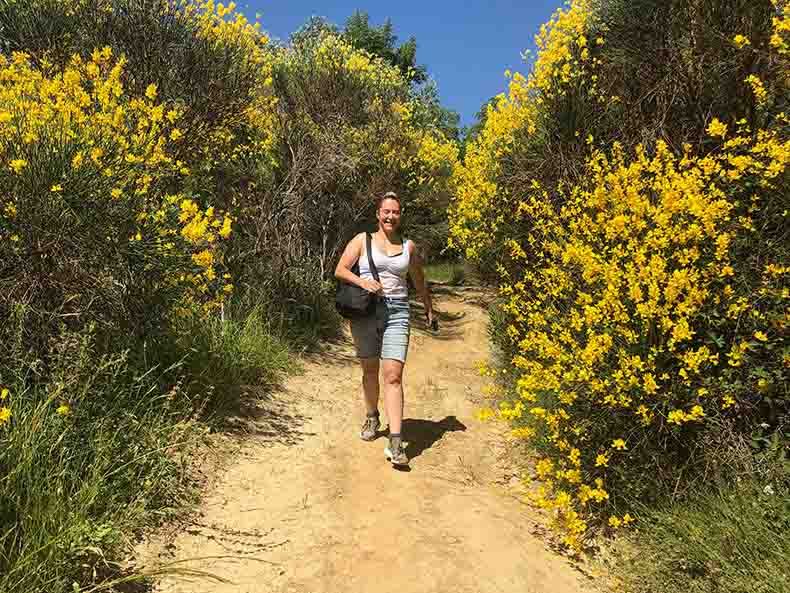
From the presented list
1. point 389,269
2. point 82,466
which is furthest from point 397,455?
point 82,466

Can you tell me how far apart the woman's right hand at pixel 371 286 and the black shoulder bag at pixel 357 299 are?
0.05 meters

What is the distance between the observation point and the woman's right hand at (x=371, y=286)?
3.72 m

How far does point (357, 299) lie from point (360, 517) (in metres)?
1.40

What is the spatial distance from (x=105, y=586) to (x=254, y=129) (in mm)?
6051

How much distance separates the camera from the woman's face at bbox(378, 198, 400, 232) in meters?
3.79

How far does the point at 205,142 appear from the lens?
5926 mm

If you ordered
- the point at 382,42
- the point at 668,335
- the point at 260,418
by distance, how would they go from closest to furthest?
the point at 668,335 < the point at 260,418 < the point at 382,42

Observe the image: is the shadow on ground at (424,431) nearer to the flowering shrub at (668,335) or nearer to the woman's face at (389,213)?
the flowering shrub at (668,335)

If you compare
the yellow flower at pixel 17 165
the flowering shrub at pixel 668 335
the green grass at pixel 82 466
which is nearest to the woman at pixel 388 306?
the flowering shrub at pixel 668 335

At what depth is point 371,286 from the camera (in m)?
3.73

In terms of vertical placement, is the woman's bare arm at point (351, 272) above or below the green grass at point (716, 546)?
above

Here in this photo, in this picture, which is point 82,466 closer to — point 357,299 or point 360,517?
point 360,517

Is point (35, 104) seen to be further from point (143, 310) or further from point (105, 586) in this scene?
point (105, 586)

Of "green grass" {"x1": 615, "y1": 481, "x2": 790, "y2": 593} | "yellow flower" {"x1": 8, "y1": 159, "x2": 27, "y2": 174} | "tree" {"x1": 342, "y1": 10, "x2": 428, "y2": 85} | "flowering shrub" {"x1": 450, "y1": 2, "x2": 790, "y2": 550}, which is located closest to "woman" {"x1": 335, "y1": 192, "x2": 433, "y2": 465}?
"flowering shrub" {"x1": 450, "y1": 2, "x2": 790, "y2": 550}
